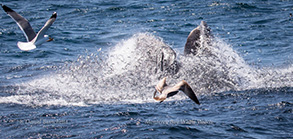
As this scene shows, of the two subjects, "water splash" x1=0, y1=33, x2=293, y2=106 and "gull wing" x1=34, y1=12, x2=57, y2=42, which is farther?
"water splash" x1=0, y1=33, x2=293, y2=106

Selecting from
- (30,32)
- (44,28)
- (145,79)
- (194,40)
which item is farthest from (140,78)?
(44,28)

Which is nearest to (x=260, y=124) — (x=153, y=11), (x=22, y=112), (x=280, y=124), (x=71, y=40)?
(x=280, y=124)

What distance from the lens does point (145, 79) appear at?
1279 centimetres

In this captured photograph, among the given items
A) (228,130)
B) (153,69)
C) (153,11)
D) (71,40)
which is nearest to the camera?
(228,130)

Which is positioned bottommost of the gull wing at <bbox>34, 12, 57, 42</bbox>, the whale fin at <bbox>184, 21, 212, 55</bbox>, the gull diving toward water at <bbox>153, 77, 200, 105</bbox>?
the gull diving toward water at <bbox>153, 77, 200, 105</bbox>

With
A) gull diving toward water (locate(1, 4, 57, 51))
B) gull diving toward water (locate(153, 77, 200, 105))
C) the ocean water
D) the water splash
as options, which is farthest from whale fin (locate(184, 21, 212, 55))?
gull diving toward water (locate(1, 4, 57, 51))

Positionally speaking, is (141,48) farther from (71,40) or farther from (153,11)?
(153,11)

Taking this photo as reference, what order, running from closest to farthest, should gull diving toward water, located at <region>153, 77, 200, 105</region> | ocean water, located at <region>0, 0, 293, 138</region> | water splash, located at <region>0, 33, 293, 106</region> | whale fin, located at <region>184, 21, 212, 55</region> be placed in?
gull diving toward water, located at <region>153, 77, 200, 105</region>, ocean water, located at <region>0, 0, 293, 138</region>, water splash, located at <region>0, 33, 293, 106</region>, whale fin, located at <region>184, 21, 212, 55</region>

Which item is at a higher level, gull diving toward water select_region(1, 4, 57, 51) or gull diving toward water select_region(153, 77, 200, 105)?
gull diving toward water select_region(1, 4, 57, 51)

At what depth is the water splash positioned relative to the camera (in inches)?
456

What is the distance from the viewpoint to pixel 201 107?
1011 centimetres

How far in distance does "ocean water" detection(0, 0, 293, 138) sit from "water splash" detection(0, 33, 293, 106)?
0.03 metres

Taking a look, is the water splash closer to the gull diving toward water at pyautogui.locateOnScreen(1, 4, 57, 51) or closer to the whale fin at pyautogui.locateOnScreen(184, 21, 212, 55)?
the whale fin at pyautogui.locateOnScreen(184, 21, 212, 55)

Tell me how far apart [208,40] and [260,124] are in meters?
5.33
